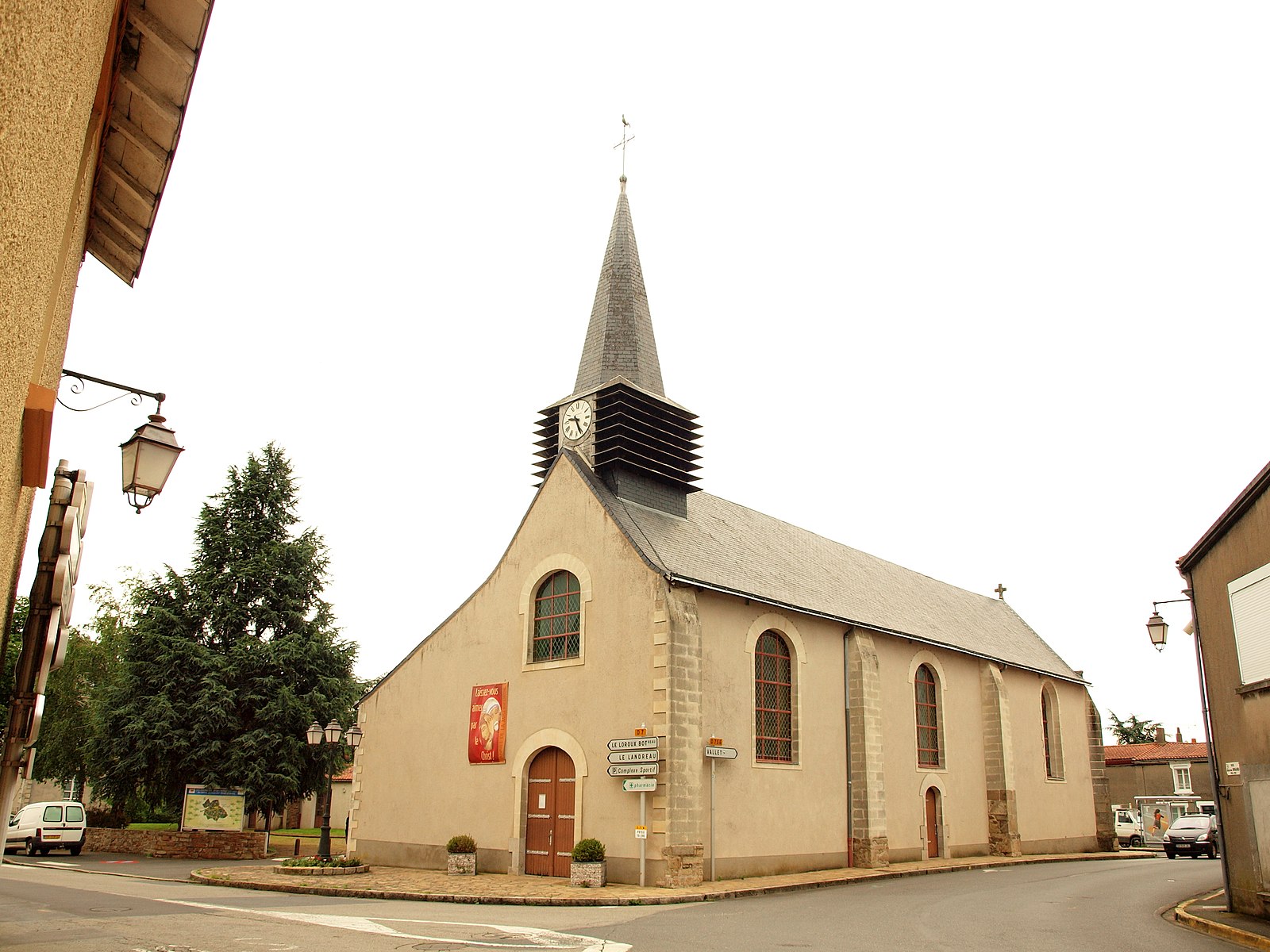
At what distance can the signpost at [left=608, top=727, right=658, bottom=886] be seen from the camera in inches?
663

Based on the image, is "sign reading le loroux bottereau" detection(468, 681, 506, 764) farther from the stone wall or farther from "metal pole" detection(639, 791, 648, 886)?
the stone wall

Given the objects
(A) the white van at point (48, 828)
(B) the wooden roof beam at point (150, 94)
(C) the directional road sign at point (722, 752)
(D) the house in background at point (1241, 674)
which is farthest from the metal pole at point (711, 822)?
(A) the white van at point (48, 828)

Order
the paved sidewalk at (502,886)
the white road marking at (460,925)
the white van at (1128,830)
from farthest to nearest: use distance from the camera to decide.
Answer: the white van at (1128,830) → the paved sidewalk at (502,886) → the white road marking at (460,925)

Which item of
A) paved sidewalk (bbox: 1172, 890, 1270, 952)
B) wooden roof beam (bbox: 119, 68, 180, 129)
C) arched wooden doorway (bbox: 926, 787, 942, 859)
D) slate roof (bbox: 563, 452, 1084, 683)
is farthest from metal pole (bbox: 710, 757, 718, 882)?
wooden roof beam (bbox: 119, 68, 180, 129)

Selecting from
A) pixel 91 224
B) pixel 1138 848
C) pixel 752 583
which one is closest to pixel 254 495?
pixel 752 583

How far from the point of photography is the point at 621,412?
2173 cm

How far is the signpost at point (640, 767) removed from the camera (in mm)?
16828

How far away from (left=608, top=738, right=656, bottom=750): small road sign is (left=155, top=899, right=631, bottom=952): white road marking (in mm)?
5517

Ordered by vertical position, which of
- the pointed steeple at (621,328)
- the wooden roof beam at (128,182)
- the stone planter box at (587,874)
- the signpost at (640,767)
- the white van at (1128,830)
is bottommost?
the white van at (1128,830)

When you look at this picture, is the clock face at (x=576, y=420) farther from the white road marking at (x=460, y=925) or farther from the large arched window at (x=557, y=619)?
the white road marking at (x=460, y=925)

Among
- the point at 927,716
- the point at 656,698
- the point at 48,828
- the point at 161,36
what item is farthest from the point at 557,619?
the point at 48,828

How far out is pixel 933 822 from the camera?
80.2ft

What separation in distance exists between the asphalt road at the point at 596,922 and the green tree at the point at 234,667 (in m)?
10.4

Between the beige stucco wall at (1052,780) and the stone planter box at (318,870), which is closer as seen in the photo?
the stone planter box at (318,870)
